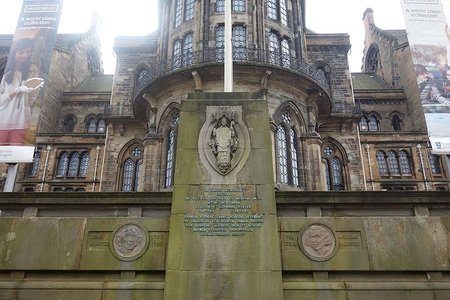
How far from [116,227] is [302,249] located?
149 inches

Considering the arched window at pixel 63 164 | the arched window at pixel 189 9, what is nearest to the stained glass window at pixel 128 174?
the arched window at pixel 63 164

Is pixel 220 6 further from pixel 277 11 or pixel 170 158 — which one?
pixel 170 158

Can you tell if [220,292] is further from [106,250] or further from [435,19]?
[435,19]

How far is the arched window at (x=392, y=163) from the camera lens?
33.1 m

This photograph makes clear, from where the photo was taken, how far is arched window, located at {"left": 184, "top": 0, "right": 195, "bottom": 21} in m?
24.2

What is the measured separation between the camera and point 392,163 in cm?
3350

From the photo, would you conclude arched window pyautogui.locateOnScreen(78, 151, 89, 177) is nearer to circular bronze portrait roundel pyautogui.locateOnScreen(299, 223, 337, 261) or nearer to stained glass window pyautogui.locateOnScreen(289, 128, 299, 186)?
stained glass window pyautogui.locateOnScreen(289, 128, 299, 186)

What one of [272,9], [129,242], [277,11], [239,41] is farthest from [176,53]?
[129,242]

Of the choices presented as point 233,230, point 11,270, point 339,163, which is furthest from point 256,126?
point 339,163

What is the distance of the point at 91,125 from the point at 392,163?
88.9 feet

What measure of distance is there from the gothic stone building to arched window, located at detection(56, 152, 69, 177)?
0.10 m

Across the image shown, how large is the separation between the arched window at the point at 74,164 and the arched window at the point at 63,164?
31 centimetres

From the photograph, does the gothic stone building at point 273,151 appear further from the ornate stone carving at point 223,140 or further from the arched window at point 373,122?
the ornate stone carving at point 223,140

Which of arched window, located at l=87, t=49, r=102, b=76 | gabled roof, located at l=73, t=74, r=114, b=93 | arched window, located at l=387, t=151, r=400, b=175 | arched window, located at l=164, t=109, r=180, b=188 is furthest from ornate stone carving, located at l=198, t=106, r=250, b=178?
arched window, located at l=87, t=49, r=102, b=76
